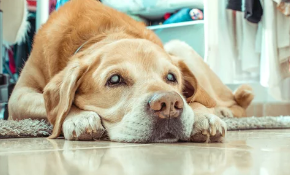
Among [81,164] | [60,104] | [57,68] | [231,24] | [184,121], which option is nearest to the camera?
[81,164]

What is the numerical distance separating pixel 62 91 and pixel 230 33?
2.85 m

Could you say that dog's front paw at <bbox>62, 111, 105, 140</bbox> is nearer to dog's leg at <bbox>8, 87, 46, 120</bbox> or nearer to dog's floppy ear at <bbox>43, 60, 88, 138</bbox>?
dog's floppy ear at <bbox>43, 60, 88, 138</bbox>

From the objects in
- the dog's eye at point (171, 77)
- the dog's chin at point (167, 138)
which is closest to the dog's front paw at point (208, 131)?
the dog's chin at point (167, 138)

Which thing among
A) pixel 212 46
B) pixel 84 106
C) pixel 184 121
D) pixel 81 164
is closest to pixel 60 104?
pixel 84 106

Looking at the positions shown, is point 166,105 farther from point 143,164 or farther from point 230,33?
point 230,33

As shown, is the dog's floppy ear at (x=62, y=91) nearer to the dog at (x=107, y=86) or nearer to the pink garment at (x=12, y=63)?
the dog at (x=107, y=86)

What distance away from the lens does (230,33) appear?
13.9 feet

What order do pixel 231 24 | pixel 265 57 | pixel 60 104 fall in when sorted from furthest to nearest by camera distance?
1. pixel 231 24
2. pixel 265 57
3. pixel 60 104

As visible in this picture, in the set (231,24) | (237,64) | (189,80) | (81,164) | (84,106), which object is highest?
(231,24)

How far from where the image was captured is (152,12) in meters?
4.44

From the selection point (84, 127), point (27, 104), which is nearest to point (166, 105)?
point (84, 127)

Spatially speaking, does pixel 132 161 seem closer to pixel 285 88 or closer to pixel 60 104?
pixel 60 104

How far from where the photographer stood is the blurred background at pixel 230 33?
12.5ft

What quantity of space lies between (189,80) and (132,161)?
1.24 m
